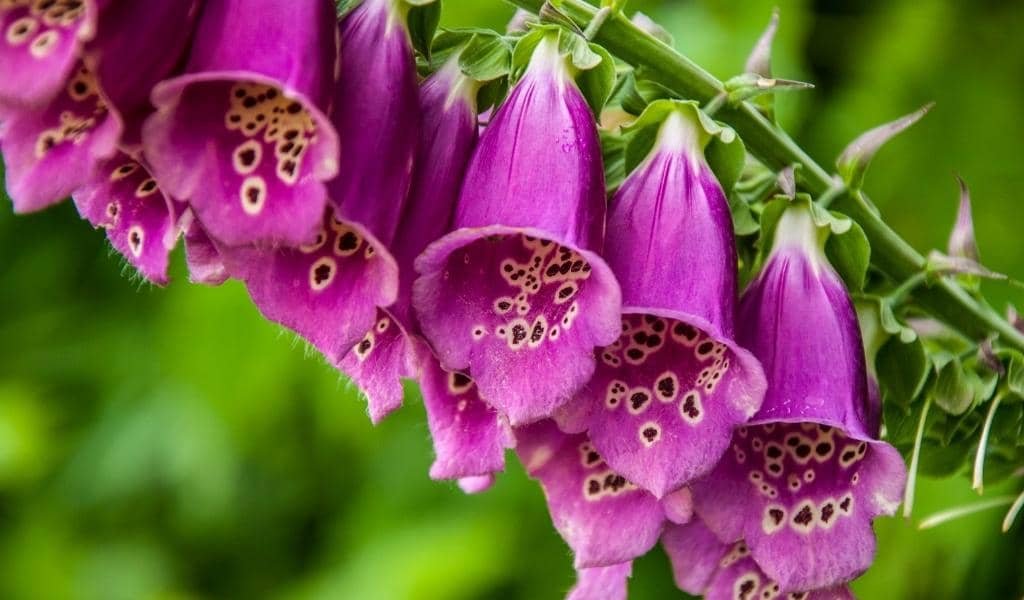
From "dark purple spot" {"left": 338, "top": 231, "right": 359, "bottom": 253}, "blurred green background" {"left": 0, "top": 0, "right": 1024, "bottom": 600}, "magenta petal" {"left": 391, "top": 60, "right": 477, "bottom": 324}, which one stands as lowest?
"blurred green background" {"left": 0, "top": 0, "right": 1024, "bottom": 600}

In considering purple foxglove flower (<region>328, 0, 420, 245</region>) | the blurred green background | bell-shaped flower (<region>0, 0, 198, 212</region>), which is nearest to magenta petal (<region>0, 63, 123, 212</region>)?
Result: bell-shaped flower (<region>0, 0, 198, 212</region>)

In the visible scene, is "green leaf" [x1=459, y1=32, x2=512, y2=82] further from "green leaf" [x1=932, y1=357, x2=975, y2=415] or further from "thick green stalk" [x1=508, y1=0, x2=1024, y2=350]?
"green leaf" [x1=932, y1=357, x2=975, y2=415]

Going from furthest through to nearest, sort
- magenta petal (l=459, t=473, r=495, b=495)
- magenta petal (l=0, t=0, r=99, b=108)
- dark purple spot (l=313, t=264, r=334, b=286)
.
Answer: magenta petal (l=459, t=473, r=495, b=495), dark purple spot (l=313, t=264, r=334, b=286), magenta petal (l=0, t=0, r=99, b=108)

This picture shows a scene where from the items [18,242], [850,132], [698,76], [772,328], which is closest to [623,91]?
[698,76]

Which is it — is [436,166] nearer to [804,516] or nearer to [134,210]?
[134,210]

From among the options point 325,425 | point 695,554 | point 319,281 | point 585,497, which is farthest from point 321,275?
point 325,425

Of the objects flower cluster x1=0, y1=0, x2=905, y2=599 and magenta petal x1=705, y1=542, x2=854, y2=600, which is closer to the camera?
flower cluster x1=0, y1=0, x2=905, y2=599
